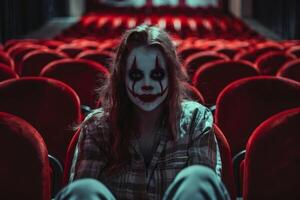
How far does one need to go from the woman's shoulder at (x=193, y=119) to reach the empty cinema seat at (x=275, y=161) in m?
0.21

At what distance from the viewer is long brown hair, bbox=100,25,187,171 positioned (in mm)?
1586

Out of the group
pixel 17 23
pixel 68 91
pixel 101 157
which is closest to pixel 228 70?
pixel 68 91

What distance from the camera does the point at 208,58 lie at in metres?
4.39

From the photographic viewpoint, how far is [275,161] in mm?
1762

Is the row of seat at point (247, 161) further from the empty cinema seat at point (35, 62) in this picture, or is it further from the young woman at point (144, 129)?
the empty cinema seat at point (35, 62)

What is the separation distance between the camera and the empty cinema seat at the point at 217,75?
11.3 ft

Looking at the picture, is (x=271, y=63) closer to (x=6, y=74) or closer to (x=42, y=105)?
(x=6, y=74)

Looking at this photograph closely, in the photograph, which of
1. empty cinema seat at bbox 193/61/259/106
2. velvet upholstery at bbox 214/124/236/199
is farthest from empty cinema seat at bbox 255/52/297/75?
velvet upholstery at bbox 214/124/236/199

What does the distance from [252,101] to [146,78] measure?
1.14m

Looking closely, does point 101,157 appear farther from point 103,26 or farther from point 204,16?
point 204,16

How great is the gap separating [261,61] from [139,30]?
3064mm

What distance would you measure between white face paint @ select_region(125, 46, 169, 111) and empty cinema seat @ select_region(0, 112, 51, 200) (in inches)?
12.4

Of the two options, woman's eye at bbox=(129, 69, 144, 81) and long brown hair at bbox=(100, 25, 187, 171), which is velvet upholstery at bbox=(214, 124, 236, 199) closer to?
long brown hair at bbox=(100, 25, 187, 171)

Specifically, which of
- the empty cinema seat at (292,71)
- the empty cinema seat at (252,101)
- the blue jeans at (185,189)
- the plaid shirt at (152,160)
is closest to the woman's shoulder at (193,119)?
the plaid shirt at (152,160)
